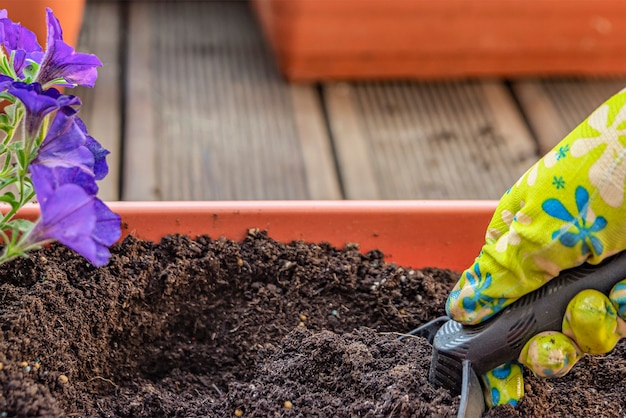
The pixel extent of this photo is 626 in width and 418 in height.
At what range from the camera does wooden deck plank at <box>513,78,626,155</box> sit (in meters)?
1.89

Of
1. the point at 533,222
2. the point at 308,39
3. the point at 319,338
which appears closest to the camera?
the point at 533,222

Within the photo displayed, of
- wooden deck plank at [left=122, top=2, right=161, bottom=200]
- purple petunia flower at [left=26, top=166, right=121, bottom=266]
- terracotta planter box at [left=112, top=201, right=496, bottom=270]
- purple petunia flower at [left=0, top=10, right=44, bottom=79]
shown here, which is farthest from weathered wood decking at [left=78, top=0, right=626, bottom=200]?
purple petunia flower at [left=26, top=166, right=121, bottom=266]

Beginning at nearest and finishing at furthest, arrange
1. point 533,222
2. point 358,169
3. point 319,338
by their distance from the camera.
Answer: point 533,222
point 319,338
point 358,169

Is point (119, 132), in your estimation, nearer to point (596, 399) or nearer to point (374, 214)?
point (374, 214)

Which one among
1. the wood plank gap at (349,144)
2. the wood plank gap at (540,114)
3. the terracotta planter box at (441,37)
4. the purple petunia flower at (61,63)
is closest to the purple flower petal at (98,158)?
the purple petunia flower at (61,63)

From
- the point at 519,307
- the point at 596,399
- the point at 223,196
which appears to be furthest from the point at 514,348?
the point at 223,196

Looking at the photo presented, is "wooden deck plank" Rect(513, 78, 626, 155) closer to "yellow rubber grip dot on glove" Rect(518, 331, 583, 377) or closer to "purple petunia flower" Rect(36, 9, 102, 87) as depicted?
"yellow rubber grip dot on glove" Rect(518, 331, 583, 377)

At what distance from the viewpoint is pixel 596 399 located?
0.93 metres

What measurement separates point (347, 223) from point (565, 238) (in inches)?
15.9

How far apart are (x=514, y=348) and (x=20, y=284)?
1.73 feet

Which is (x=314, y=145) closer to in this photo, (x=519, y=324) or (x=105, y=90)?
(x=105, y=90)

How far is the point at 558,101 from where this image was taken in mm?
1983

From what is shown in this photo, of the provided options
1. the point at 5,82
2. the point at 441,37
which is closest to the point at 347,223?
the point at 5,82

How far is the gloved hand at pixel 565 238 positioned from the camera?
694 millimetres
